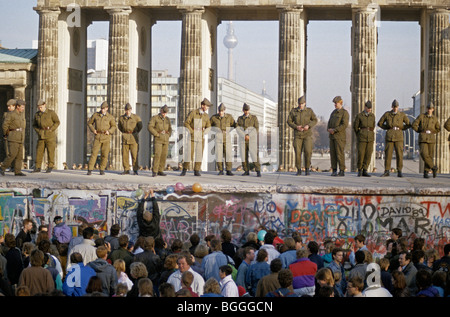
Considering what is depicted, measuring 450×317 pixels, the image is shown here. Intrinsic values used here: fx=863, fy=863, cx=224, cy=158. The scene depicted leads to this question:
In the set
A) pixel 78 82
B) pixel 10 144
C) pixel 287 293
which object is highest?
pixel 78 82

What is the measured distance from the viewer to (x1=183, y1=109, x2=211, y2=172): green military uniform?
26.6m

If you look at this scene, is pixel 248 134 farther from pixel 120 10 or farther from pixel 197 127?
pixel 120 10

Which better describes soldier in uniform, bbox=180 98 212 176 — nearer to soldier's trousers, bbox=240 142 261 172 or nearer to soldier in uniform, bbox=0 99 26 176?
soldier's trousers, bbox=240 142 261 172

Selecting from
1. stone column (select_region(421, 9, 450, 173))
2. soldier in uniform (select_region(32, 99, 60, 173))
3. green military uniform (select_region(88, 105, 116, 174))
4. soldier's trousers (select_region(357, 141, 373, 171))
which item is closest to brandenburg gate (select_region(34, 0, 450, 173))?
stone column (select_region(421, 9, 450, 173))

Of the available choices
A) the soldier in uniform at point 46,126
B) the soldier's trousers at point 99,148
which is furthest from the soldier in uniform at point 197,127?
the soldier in uniform at point 46,126

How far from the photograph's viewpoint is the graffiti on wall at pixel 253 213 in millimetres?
20875

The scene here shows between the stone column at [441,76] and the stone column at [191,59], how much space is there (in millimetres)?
12340

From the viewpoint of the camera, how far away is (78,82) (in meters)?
50.8

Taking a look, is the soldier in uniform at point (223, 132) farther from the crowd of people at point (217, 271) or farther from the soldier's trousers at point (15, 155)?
the crowd of people at point (217, 271)
